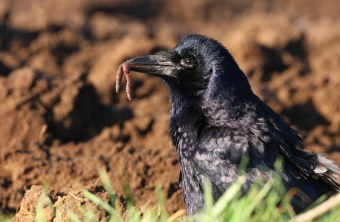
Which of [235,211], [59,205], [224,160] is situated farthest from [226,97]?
[235,211]

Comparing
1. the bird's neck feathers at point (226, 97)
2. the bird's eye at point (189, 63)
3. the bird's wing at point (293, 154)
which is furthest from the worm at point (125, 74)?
the bird's wing at point (293, 154)

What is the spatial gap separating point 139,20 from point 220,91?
8.90 metres

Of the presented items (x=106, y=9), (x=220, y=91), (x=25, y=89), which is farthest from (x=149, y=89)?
(x=106, y=9)

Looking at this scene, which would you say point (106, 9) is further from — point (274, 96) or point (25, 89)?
point (25, 89)

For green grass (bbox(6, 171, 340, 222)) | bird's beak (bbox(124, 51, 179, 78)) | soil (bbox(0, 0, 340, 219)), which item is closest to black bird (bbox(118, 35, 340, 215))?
bird's beak (bbox(124, 51, 179, 78))

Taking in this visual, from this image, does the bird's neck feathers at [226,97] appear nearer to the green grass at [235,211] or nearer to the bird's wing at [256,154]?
the bird's wing at [256,154]

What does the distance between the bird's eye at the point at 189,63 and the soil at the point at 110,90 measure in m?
1.10

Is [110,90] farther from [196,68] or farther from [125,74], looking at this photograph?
[196,68]

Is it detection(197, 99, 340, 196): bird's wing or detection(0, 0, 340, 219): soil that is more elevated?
detection(197, 99, 340, 196): bird's wing

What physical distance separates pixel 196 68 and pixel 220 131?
0.65 metres

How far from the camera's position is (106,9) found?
15148mm

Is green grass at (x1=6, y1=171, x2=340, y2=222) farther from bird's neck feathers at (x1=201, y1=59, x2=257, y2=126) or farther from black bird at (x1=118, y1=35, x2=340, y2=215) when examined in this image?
bird's neck feathers at (x1=201, y1=59, x2=257, y2=126)

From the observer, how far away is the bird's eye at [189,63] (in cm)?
683

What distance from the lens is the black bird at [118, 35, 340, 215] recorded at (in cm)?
621
